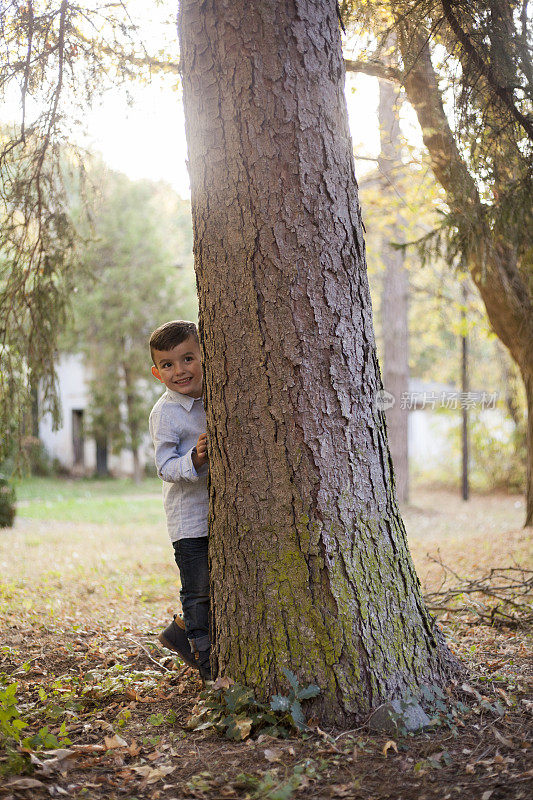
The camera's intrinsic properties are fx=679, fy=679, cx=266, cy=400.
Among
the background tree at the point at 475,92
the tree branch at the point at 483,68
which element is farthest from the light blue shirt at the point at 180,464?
the tree branch at the point at 483,68

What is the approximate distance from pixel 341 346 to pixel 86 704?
2002 millimetres

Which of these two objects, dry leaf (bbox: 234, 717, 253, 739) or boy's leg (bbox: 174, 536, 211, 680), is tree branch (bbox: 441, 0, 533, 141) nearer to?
boy's leg (bbox: 174, 536, 211, 680)

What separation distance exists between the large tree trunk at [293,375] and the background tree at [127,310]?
61.7 ft

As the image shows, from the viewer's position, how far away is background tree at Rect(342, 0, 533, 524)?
13.5 ft

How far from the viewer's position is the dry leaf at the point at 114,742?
2598mm

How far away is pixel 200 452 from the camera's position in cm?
301

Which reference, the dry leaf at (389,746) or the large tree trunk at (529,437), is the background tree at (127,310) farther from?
the dry leaf at (389,746)

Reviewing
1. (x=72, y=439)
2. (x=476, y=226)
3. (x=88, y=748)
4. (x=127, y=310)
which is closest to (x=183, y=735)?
(x=88, y=748)

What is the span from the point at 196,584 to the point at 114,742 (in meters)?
0.75

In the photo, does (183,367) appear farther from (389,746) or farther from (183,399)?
(389,746)

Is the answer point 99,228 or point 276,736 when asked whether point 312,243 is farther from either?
point 99,228

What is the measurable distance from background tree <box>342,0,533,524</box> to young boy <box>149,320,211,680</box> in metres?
2.20

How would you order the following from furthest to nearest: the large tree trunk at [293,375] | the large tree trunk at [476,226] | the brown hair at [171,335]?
the large tree trunk at [476,226] < the brown hair at [171,335] < the large tree trunk at [293,375]

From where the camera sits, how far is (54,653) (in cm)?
388
